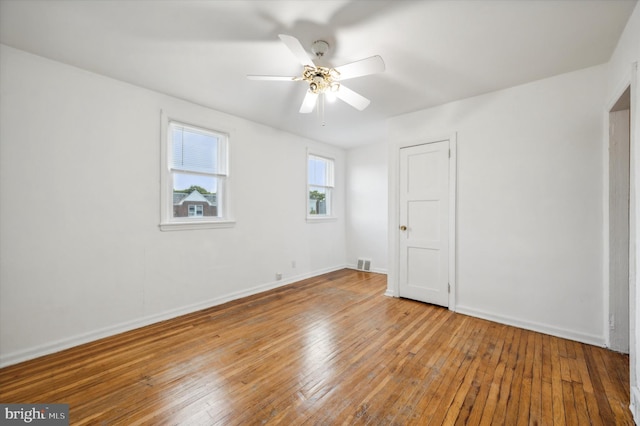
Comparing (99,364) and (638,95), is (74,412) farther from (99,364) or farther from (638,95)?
(638,95)

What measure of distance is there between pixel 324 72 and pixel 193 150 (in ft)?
6.96

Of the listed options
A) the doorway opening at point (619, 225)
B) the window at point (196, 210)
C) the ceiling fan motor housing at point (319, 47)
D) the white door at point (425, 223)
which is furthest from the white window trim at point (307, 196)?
the doorway opening at point (619, 225)

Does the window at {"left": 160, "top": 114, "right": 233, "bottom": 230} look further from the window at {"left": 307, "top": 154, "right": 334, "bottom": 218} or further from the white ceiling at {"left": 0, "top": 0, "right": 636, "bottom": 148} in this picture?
the window at {"left": 307, "top": 154, "right": 334, "bottom": 218}

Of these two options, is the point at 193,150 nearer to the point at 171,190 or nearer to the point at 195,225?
the point at 171,190

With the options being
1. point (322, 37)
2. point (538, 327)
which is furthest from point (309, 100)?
point (538, 327)

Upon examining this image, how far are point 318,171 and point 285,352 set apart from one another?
3705 mm

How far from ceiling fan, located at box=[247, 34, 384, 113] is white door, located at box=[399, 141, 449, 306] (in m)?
1.44

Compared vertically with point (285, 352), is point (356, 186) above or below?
above

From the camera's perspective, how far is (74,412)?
66.0 inches

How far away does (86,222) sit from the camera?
102 inches

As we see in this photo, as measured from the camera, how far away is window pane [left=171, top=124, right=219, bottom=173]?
332cm

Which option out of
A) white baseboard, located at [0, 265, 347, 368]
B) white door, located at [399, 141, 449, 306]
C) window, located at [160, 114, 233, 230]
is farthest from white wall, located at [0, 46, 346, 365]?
white door, located at [399, 141, 449, 306]

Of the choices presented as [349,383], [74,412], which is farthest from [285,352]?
[74,412]

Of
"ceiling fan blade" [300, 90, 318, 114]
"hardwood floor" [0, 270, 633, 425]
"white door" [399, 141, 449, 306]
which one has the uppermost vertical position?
"ceiling fan blade" [300, 90, 318, 114]
